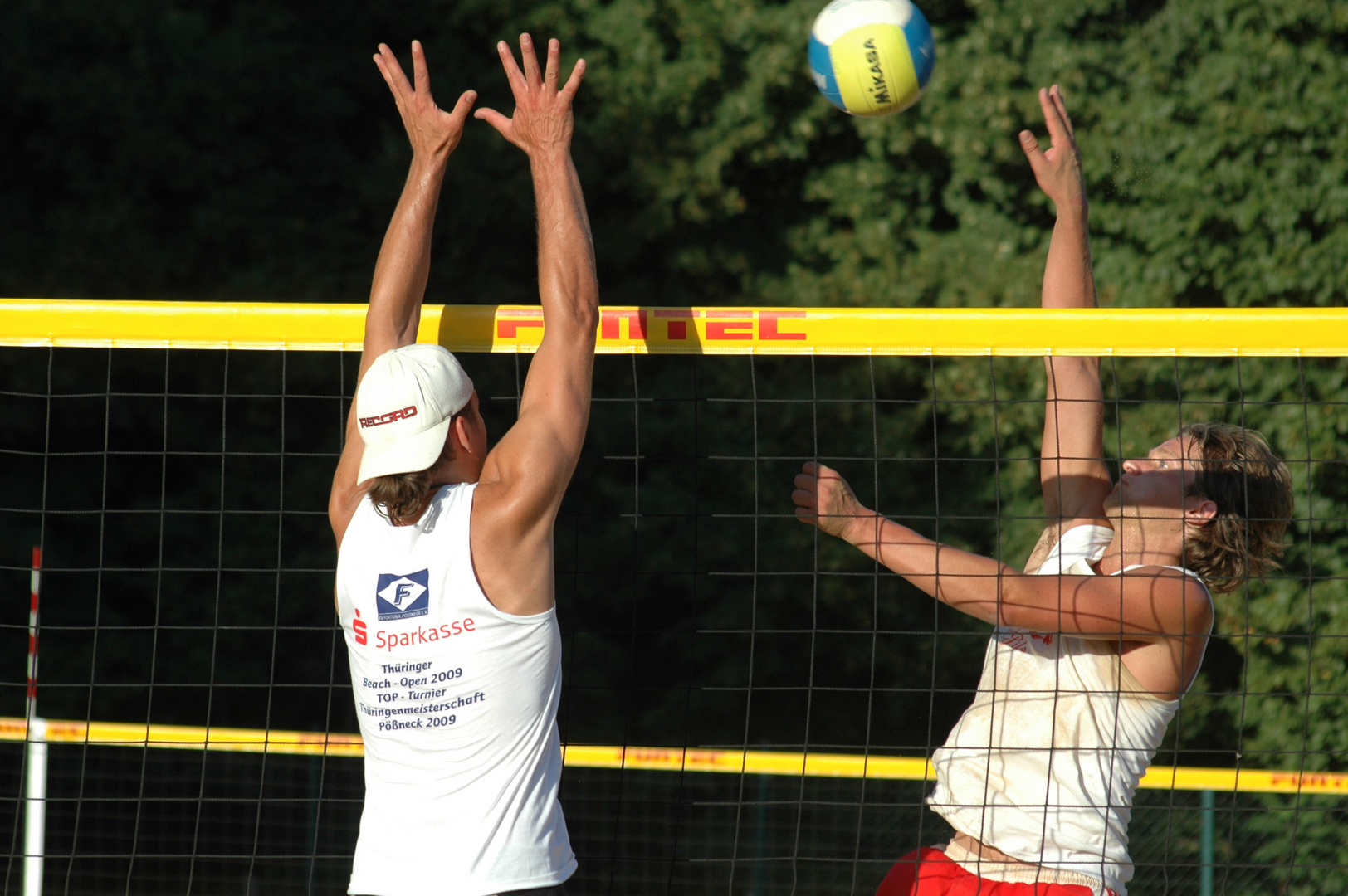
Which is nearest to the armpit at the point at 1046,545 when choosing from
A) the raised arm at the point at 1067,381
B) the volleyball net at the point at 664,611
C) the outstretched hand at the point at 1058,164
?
the raised arm at the point at 1067,381

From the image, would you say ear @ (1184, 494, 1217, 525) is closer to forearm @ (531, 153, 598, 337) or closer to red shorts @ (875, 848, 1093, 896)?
red shorts @ (875, 848, 1093, 896)

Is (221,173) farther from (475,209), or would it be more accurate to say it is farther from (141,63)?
(475,209)

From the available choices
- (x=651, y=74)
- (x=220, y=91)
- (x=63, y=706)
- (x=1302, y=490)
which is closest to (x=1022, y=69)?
(x=651, y=74)

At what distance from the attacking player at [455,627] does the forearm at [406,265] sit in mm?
365

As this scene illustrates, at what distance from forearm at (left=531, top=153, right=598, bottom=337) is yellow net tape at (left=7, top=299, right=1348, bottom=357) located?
430mm

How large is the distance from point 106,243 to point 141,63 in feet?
4.04

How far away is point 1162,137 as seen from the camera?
7195 millimetres

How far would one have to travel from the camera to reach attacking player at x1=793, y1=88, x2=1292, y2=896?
8.19 feet

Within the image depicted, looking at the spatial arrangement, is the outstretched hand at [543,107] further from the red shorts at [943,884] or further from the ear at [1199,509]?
the red shorts at [943,884]

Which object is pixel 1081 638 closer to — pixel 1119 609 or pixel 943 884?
pixel 1119 609

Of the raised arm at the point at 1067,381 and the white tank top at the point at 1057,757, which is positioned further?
the raised arm at the point at 1067,381

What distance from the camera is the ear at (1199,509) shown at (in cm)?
267

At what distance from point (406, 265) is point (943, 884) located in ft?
6.02

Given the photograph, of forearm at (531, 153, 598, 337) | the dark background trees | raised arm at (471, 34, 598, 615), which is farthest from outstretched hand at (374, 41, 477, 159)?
the dark background trees
